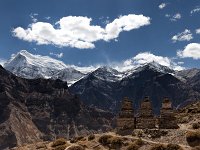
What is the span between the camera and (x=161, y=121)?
63.7 m

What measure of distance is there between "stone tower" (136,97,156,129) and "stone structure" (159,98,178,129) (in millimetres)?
1741

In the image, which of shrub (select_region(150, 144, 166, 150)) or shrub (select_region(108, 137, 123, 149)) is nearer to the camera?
shrub (select_region(150, 144, 166, 150))

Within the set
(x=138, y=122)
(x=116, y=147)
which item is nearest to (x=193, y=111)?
(x=138, y=122)

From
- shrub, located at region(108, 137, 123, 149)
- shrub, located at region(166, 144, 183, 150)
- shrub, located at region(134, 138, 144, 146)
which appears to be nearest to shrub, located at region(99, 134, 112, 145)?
shrub, located at region(108, 137, 123, 149)

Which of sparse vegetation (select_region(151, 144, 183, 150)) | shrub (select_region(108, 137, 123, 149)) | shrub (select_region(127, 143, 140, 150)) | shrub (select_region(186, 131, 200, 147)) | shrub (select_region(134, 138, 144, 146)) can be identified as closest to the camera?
sparse vegetation (select_region(151, 144, 183, 150))

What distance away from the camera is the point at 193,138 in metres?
57.3

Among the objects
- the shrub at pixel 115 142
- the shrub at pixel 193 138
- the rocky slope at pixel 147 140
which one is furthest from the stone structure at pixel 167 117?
the shrub at pixel 115 142

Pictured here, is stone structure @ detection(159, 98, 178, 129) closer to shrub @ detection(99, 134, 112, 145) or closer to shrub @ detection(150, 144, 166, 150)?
shrub @ detection(150, 144, 166, 150)

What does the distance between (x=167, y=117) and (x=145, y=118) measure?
3.43m

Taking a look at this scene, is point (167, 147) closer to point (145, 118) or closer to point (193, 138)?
point (193, 138)

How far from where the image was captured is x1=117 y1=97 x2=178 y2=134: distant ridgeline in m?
63.5

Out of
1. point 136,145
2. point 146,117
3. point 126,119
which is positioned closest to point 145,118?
point 146,117

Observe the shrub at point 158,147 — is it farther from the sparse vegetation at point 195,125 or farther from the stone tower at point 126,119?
the sparse vegetation at point 195,125

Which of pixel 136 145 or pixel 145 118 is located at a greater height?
pixel 145 118
